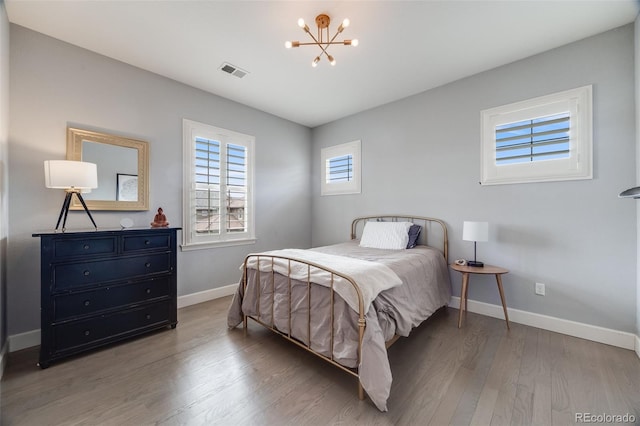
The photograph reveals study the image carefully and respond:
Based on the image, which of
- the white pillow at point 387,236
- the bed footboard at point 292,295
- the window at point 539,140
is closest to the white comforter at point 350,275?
the bed footboard at point 292,295

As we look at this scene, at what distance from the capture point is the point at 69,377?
74.5 inches

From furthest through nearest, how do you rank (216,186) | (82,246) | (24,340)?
1. (216,186)
2. (24,340)
3. (82,246)

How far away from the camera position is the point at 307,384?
5.94 feet

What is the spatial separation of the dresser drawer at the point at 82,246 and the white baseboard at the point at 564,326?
153 inches

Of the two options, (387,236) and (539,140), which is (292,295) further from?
(539,140)

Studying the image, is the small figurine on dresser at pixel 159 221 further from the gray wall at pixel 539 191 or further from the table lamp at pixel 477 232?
the table lamp at pixel 477 232

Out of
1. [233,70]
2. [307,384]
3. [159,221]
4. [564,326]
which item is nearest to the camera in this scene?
[307,384]

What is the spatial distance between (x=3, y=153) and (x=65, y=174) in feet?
1.50

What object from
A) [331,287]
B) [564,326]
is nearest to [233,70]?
[331,287]

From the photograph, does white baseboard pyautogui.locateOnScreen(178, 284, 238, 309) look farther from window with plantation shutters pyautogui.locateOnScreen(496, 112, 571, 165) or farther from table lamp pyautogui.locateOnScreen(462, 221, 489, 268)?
window with plantation shutters pyautogui.locateOnScreen(496, 112, 571, 165)

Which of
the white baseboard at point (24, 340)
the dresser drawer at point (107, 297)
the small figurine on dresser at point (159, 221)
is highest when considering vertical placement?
the small figurine on dresser at point (159, 221)

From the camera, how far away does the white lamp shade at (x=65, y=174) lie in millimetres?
2104

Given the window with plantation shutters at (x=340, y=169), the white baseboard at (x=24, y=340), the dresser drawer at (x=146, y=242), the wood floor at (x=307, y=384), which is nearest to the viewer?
the wood floor at (x=307, y=384)

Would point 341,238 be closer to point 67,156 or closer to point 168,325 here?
point 168,325
